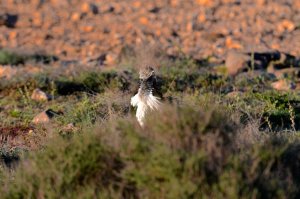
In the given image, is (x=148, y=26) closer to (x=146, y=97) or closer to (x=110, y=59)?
(x=110, y=59)

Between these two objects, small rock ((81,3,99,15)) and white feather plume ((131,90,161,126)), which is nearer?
white feather plume ((131,90,161,126))

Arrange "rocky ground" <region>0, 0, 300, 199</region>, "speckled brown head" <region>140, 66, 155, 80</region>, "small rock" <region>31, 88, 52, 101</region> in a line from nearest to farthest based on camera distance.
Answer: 1. "rocky ground" <region>0, 0, 300, 199</region>
2. "speckled brown head" <region>140, 66, 155, 80</region>
3. "small rock" <region>31, 88, 52, 101</region>

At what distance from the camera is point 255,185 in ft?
17.1

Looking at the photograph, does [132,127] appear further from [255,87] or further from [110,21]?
[110,21]

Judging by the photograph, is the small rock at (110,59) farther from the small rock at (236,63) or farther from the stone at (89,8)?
the stone at (89,8)

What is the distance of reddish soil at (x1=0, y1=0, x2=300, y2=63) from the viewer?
15.7m

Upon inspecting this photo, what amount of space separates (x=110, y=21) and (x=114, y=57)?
334 centimetres

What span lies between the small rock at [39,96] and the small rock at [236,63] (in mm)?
3122

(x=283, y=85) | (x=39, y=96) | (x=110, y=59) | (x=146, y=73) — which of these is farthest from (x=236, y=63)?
(x=146, y=73)

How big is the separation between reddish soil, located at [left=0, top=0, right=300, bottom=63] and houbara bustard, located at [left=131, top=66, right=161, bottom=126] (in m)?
7.10

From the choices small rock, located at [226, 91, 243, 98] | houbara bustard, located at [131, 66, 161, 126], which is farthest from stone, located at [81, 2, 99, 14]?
houbara bustard, located at [131, 66, 161, 126]

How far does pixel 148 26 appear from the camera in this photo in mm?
17203

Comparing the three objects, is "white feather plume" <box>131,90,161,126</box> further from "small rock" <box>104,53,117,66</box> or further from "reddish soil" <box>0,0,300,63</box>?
"reddish soil" <box>0,0,300,63</box>

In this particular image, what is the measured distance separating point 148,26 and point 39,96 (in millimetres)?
6390
